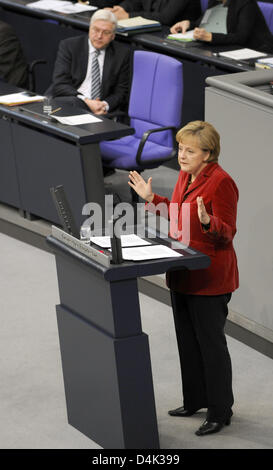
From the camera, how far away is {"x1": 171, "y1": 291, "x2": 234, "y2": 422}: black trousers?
14.4 feet

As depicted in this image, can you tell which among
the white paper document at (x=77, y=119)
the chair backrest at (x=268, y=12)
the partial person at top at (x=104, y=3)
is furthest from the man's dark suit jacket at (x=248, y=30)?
the partial person at top at (x=104, y=3)

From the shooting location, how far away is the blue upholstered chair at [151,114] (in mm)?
7035

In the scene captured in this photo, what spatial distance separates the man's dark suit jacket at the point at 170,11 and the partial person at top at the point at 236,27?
1.60 ft

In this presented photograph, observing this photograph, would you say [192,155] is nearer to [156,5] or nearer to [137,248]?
[137,248]

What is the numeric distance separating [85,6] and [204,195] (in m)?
5.42

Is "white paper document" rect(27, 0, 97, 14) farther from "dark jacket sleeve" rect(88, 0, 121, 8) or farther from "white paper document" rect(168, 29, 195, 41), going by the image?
"white paper document" rect(168, 29, 195, 41)

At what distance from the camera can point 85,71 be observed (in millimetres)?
7816

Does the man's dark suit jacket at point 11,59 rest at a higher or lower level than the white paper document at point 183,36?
lower

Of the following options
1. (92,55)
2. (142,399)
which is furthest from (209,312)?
(92,55)

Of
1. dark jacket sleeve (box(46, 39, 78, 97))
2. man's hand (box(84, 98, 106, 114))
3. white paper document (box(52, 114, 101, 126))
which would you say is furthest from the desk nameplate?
dark jacket sleeve (box(46, 39, 78, 97))

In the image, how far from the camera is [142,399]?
423 centimetres

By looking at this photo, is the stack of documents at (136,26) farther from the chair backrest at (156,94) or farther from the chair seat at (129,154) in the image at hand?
the chair seat at (129,154)

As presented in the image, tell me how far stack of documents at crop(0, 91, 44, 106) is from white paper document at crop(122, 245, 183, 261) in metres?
3.26

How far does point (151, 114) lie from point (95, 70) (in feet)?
2.38
